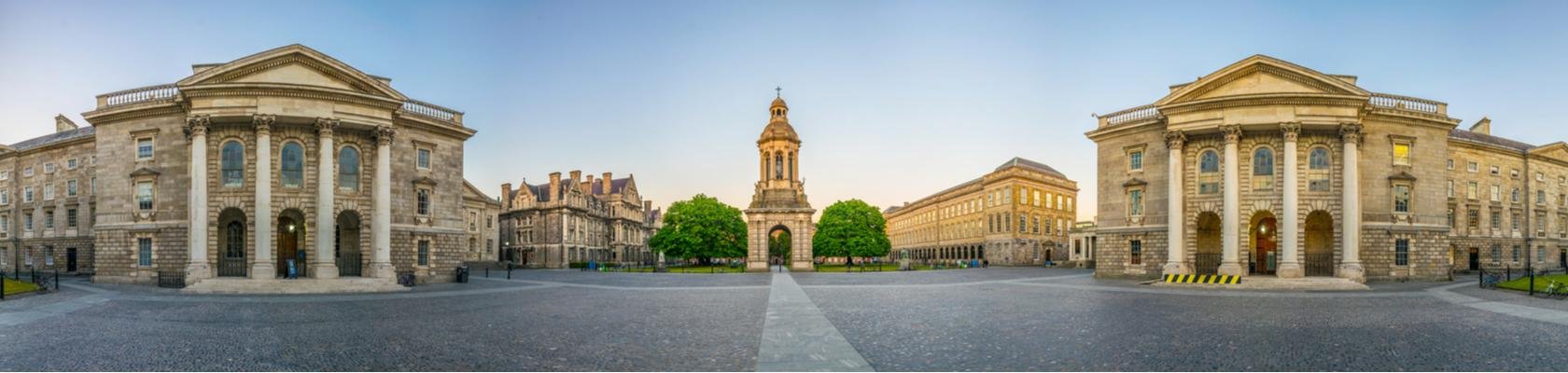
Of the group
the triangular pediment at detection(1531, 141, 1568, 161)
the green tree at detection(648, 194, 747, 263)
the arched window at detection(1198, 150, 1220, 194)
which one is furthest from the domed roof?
the triangular pediment at detection(1531, 141, 1568, 161)

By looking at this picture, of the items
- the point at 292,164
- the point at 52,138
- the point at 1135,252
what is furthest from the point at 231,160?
the point at 1135,252

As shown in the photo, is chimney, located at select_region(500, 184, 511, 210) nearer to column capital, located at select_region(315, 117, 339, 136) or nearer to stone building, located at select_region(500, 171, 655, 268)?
stone building, located at select_region(500, 171, 655, 268)

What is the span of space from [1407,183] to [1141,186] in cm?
1249

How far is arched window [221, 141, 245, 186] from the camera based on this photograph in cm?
3384

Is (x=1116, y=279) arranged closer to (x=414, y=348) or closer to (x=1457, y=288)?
(x=1457, y=288)

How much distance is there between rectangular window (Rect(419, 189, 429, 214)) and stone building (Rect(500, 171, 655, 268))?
43.7 m

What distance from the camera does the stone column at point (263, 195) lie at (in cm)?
3259

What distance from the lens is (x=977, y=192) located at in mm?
93000

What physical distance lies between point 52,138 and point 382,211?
37005mm

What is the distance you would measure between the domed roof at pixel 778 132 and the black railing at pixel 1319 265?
37.0 metres

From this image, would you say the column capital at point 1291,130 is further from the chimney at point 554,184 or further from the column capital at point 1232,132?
the chimney at point 554,184

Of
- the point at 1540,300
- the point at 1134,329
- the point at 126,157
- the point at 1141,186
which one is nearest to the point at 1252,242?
the point at 1141,186

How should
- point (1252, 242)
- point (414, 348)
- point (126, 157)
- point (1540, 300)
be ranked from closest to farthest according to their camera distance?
point (414, 348)
point (1540, 300)
point (126, 157)
point (1252, 242)

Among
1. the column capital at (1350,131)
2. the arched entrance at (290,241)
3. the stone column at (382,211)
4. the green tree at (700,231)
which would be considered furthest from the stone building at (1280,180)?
the arched entrance at (290,241)
